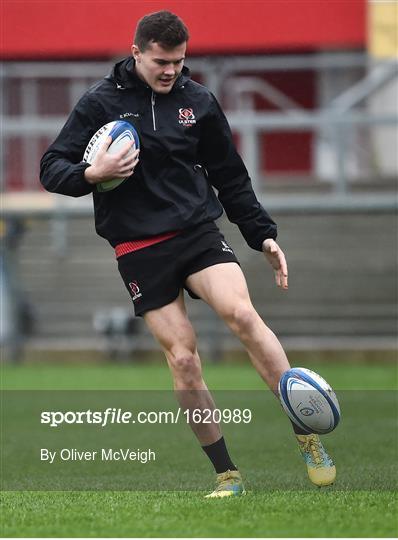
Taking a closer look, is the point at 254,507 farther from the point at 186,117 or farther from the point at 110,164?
the point at 186,117

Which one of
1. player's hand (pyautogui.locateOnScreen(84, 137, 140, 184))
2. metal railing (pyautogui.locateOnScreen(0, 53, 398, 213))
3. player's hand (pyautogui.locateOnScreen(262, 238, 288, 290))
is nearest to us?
player's hand (pyautogui.locateOnScreen(84, 137, 140, 184))

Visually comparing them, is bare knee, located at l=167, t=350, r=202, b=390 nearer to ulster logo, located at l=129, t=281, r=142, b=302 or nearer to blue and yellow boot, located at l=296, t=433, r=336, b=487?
ulster logo, located at l=129, t=281, r=142, b=302

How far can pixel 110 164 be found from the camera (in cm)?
571

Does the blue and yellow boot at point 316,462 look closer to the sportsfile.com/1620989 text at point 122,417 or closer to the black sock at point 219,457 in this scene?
the black sock at point 219,457

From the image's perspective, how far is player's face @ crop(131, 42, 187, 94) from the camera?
5.81 meters

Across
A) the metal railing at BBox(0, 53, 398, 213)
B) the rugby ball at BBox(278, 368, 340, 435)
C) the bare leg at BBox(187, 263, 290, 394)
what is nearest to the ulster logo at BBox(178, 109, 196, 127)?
the bare leg at BBox(187, 263, 290, 394)

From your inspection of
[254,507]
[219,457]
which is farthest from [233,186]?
[254,507]

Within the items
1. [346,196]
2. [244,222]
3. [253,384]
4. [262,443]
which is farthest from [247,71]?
[244,222]

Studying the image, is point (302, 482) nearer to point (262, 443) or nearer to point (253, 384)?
point (262, 443)

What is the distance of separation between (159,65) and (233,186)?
696 millimetres

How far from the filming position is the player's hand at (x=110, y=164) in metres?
5.72

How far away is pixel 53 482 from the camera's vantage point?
21.6ft

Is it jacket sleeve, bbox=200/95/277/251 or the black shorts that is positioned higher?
jacket sleeve, bbox=200/95/277/251

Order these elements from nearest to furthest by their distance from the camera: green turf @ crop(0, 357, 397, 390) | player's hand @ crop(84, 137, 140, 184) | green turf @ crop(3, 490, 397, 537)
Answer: green turf @ crop(3, 490, 397, 537)
player's hand @ crop(84, 137, 140, 184)
green turf @ crop(0, 357, 397, 390)
